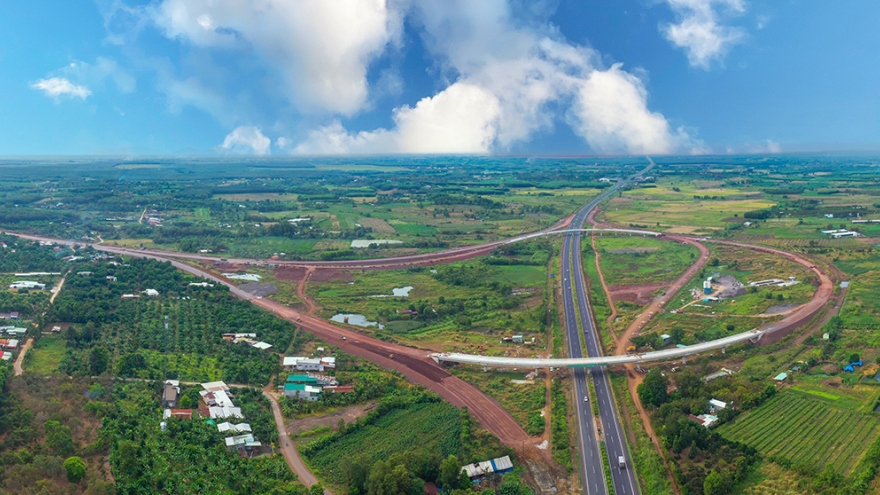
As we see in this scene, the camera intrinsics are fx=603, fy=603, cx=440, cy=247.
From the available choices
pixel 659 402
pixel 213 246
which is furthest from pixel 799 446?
pixel 213 246

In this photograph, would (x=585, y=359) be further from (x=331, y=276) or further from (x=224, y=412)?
(x=331, y=276)

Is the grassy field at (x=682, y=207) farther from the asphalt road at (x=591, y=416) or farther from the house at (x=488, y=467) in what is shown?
the house at (x=488, y=467)

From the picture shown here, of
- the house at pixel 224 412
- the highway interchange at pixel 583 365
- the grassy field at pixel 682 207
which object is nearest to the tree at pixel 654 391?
the highway interchange at pixel 583 365

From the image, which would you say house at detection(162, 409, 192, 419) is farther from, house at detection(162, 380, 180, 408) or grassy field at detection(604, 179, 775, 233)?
grassy field at detection(604, 179, 775, 233)

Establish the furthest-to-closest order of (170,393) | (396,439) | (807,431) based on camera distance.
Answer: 1. (170,393)
2. (396,439)
3. (807,431)

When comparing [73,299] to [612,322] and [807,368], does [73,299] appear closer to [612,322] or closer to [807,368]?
[612,322]

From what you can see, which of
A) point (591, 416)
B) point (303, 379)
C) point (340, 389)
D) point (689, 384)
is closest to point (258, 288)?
point (303, 379)

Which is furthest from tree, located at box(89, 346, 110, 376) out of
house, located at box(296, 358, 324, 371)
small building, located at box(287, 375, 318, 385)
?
house, located at box(296, 358, 324, 371)
